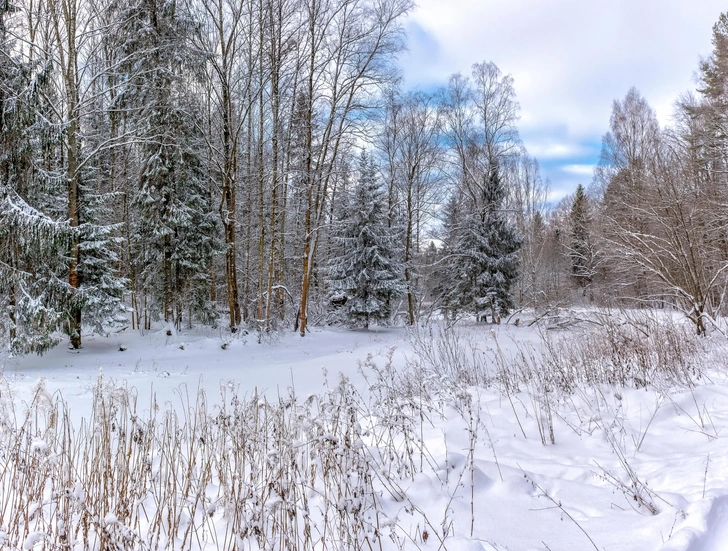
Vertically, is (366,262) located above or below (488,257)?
below

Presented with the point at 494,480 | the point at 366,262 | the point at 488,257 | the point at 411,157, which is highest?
the point at 411,157

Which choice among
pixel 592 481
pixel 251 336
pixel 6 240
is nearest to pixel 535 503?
pixel 592 481

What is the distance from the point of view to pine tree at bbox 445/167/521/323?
17.9 m

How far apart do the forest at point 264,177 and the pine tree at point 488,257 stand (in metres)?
0.10

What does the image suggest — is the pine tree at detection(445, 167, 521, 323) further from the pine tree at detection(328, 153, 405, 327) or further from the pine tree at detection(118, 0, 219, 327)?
the pine tree at detection(118, 0, 219, 327)

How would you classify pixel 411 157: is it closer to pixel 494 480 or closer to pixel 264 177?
pixel 264 177

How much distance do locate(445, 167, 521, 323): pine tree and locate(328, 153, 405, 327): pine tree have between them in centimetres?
388

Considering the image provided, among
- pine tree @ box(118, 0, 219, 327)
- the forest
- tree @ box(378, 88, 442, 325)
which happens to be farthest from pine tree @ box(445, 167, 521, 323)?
pine tree @ box(118, 0, 219, 327)

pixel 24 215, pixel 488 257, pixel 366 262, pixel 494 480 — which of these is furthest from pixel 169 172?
pixel 488 257

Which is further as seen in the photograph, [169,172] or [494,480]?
[169,172]

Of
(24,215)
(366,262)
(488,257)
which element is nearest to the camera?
(24,215)

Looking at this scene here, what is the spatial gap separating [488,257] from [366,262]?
6.00m

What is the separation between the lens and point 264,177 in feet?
42.8

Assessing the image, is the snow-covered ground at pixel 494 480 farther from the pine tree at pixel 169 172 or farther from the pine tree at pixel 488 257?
the pine tree at pixel 488 257
